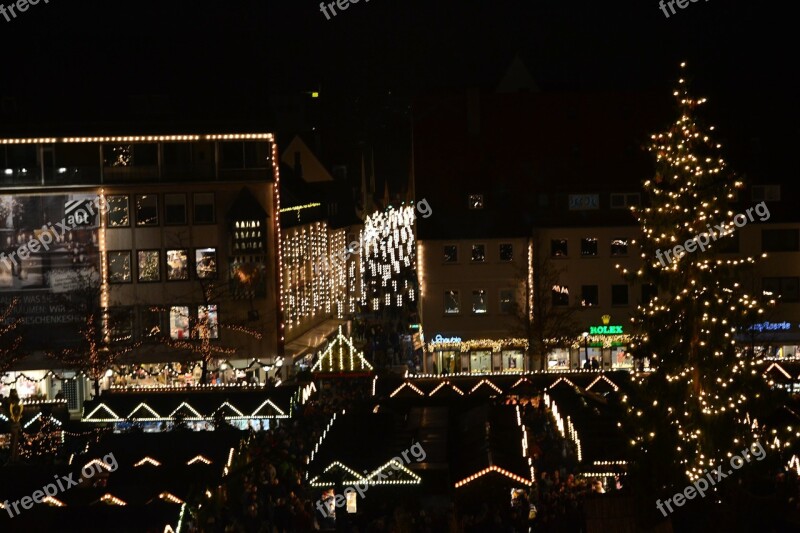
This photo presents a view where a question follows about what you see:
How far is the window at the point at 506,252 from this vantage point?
42.5 m

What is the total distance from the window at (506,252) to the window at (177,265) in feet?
34.5

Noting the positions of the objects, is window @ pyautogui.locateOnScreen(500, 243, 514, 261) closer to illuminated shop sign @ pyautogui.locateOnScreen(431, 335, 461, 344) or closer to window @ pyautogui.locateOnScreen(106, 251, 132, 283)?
illuminated shop sign @ pyautogui.locateOnScreen(431, 335, 461, 344)

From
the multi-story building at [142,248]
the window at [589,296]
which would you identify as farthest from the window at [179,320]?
the window at [589,296]

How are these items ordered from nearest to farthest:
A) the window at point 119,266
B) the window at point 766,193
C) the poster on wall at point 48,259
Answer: the poster on wall at point 48,259 → the window at point 119,266 → the window at point 766,193

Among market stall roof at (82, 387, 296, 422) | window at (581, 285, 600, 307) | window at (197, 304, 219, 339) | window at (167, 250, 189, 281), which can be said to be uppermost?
window at (167, 250, 189, 281)

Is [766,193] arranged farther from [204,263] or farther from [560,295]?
[204,263]

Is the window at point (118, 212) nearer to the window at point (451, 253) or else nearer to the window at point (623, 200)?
the window at point (451, 253)

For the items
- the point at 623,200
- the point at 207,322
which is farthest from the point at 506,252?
the point at 207,322

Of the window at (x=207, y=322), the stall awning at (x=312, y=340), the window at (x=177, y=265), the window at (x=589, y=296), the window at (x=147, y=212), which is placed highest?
the window at (x=147, y=212)

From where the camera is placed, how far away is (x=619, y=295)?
4200 centimetres

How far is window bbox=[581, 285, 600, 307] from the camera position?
138 ft

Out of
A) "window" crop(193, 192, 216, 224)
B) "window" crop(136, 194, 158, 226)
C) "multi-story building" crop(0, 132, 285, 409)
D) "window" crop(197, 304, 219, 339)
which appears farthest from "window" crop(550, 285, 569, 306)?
"window" crop(136, 194, 158, 226)

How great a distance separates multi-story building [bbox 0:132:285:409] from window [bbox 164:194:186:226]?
33 mm

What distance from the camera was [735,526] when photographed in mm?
17906
